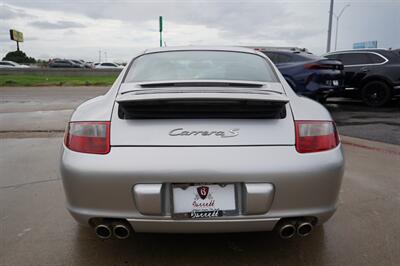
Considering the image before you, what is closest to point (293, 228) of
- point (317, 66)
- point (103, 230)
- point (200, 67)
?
point (103, 230)

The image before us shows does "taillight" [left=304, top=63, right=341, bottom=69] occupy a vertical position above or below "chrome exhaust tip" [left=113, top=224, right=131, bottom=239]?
above

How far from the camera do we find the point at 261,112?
218cm

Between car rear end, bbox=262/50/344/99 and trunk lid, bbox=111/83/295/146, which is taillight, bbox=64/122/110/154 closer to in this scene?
trunk lid, bbox=111/83/295/146

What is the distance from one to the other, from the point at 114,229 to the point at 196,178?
0.60 metres

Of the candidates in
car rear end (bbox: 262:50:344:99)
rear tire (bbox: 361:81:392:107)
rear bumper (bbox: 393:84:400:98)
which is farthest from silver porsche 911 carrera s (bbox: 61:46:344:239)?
rear tire (bbox: 361:81:392:107)

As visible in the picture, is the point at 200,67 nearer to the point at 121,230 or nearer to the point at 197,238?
the point at 197,238

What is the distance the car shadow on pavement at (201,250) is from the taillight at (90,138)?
81cm

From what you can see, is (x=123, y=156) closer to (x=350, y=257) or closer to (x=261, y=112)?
(x=261, y=112)

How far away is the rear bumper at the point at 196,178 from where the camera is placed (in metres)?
2.00

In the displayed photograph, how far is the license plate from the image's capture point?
2043 mm

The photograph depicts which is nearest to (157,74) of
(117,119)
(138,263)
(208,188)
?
(117,119)

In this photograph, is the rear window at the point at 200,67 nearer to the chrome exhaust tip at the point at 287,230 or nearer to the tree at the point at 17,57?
the chrome exhaust tip at the point at 287,230

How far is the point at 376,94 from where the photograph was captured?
1014 cm

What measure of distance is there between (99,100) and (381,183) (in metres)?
3.12
